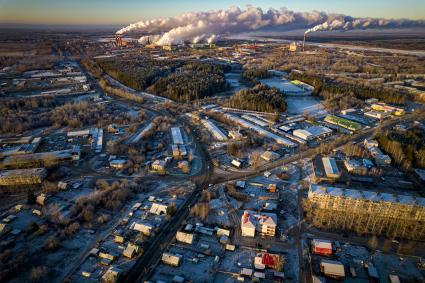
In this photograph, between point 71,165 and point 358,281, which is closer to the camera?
point 358,281

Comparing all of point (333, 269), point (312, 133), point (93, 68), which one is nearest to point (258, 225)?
point (333, 269)

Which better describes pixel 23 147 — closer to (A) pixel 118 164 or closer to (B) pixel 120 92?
(A) pixel 118 164

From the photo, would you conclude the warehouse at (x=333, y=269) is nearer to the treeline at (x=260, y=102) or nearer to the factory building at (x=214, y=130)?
the factory building at (x=214, y=130)

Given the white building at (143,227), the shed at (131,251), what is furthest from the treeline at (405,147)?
the shed at (131,251)

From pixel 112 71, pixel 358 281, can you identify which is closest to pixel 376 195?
pixel 358 281

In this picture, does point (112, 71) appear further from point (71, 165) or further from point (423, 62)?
point (423, 62)
